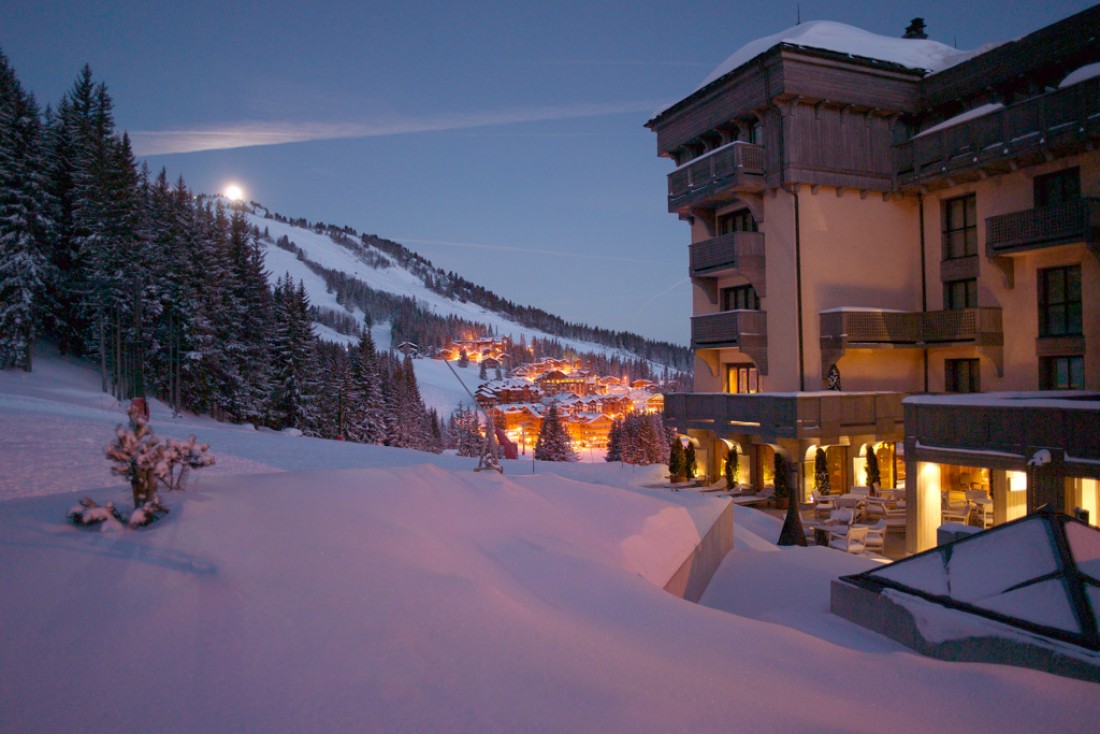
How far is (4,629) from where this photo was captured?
3926 mm

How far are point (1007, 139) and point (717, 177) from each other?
8.14 meters

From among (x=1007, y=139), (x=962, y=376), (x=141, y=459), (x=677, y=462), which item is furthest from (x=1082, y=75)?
(x=141, y=459)

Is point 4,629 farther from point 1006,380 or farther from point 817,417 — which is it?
point 1006,380

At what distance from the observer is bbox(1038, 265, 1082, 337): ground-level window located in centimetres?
1752

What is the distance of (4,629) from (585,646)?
3.62 meters

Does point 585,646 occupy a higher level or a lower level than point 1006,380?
lower

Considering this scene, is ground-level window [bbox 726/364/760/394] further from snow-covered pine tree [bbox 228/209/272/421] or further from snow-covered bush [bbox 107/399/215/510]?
snow-covered pine tree [bbox 228/209/272/421]

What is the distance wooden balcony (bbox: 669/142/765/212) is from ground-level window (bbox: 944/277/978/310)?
23.6 feet

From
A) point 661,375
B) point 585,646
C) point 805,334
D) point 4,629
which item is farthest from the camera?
point 661,375

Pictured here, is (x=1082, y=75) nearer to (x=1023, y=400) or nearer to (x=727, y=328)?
(x=1023, y=400)

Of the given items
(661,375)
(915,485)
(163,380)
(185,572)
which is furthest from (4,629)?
(661,375)

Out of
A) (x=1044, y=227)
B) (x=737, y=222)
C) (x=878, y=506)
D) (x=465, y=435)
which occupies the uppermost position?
(x=737, y=222)

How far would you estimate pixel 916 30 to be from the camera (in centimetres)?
2570

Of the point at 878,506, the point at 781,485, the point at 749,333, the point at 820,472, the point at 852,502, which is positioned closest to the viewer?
the point at 852,502
